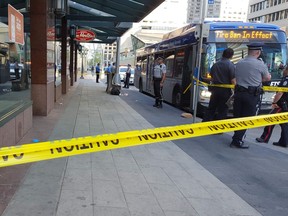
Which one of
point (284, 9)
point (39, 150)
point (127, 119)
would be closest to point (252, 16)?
point (284, 9)

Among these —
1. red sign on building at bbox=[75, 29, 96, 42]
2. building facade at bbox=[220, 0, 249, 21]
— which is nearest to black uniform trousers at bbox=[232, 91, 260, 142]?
building facade at bbox=[220, 0, 249, 21]

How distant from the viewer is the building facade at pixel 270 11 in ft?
253

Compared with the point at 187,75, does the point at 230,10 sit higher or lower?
higher

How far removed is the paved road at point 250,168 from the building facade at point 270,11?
7473 centimetres

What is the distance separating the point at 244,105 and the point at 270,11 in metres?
86.6

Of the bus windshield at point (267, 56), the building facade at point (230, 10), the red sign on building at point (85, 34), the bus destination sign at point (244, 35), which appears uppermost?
the building facade at point (230, 10)

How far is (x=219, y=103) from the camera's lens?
24.6 feet

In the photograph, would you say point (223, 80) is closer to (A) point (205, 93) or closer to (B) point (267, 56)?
(A) point (205, 93)

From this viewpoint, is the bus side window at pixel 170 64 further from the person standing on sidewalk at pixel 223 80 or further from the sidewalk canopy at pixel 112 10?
the person standing on sidewalk at pixel 223 80

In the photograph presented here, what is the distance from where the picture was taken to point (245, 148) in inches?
259

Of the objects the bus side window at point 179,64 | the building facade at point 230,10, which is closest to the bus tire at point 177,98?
the bus side window at point 179,64

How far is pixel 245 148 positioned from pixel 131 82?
930 inches

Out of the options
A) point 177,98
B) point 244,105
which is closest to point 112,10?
point 177,98

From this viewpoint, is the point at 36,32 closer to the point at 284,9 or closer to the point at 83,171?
the point at 83,171
